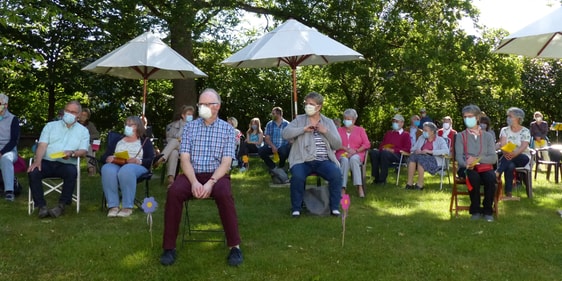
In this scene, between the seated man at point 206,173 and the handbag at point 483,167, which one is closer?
the seated man at point 206,173

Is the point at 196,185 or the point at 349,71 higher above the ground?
the point at 349,71

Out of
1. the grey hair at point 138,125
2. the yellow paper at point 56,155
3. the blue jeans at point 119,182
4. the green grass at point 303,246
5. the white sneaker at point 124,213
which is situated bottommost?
the green grass at point 303,246

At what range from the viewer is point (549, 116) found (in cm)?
2170

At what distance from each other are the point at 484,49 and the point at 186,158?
10.4 meters

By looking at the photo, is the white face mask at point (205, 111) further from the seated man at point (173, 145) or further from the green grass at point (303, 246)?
the seated man at point (173, 145)

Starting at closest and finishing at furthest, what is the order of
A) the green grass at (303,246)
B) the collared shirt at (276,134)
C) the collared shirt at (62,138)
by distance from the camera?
the green grass at (303,246), the collared shirt at (62,138), the collared shirt at (276,134)

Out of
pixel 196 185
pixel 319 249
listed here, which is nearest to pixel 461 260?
pixel 319 249

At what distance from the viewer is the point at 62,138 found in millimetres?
6504

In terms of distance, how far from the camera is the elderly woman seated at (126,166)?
20.7ft

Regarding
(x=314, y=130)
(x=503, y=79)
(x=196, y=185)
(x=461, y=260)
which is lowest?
(x=461, y=260)

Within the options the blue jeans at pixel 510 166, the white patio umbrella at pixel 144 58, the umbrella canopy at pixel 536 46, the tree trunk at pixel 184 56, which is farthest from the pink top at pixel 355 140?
the tree trunk at pixel 184 56

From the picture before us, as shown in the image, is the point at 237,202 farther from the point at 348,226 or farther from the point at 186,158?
the point at 186,158

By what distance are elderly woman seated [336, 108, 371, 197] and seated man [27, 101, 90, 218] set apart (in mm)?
3499

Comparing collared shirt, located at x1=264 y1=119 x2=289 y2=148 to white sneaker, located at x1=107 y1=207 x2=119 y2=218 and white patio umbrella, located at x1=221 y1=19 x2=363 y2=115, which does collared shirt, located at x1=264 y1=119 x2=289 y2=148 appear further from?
white sneaker, located at x1=107 y1=207 x2=119 y2=218
